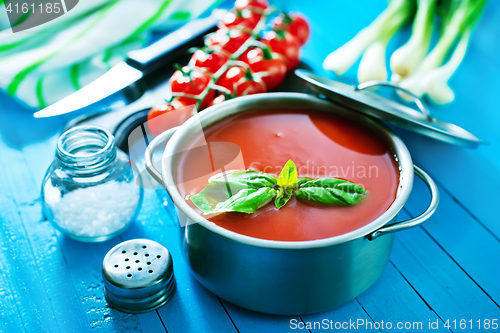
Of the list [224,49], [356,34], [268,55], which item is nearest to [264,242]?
[268,55]

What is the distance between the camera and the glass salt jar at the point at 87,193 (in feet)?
4.38

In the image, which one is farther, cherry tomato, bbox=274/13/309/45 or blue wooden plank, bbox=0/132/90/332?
cherry tomato, bbox=274/13/309/45

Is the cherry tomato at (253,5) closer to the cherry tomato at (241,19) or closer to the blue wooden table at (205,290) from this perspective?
the cherry tomato at (241,19)

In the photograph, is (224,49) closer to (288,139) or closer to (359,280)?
(288,139)

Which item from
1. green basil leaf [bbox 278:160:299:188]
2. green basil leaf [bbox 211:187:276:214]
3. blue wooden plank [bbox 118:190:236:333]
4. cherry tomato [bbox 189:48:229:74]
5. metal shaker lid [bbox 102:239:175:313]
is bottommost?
blue wooden plank [bbox 118:190:236:333]

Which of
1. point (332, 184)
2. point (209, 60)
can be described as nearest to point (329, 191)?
point (332, 184)

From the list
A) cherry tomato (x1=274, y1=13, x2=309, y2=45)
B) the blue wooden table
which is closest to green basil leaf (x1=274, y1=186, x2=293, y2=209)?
the blue wooden table

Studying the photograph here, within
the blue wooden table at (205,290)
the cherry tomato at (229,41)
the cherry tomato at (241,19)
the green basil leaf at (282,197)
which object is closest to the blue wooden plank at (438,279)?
the blue wooden table at (205,290)

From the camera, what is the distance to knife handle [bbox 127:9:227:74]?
6.53 feet

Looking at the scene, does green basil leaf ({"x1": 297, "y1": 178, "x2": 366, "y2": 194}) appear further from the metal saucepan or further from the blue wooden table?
the blue wooden table

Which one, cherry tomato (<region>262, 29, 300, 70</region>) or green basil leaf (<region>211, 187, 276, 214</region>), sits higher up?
cherry tomato (<region>262, 29, 300, 70</region>)

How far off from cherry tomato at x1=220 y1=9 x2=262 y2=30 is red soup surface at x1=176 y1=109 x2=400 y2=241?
2.50 ft

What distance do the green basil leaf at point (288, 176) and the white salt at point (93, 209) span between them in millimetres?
494

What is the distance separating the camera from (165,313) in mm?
1266
